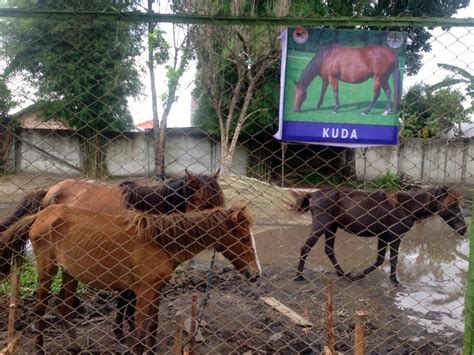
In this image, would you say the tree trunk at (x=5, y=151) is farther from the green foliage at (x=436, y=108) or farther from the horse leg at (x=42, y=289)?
the green foliage at (x=436, y=108)

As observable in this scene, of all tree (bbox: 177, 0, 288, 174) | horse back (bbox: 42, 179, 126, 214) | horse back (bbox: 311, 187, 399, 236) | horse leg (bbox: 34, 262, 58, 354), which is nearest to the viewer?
horse leg (bbox: 34, 262, 58, 354)

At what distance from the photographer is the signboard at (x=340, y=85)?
2.60 metres

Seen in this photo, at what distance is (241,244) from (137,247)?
0.82m

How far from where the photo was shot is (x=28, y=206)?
475cm

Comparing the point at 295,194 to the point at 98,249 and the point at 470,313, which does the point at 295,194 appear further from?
the point at 470,313

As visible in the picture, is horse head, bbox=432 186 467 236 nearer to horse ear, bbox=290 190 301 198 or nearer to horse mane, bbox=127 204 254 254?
horse ear, bbox=290 190 301 198

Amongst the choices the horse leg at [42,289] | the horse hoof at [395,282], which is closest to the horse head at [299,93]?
the horse leg at [42,289]

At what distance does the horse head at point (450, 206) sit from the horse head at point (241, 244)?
3003 millimetres

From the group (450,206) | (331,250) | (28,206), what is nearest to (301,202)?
(331,250)

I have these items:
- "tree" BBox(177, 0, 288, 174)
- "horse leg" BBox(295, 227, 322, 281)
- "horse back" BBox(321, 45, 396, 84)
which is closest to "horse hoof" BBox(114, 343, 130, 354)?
"tree" BBox(177, 0, 288, 174)

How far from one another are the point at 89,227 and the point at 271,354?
183 cm

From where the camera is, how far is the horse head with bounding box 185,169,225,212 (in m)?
4.21

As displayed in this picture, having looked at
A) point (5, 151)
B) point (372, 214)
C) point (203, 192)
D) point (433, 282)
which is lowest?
point (433, 282)

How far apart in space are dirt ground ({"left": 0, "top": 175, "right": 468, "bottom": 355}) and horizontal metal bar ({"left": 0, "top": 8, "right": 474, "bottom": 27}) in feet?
5.05
